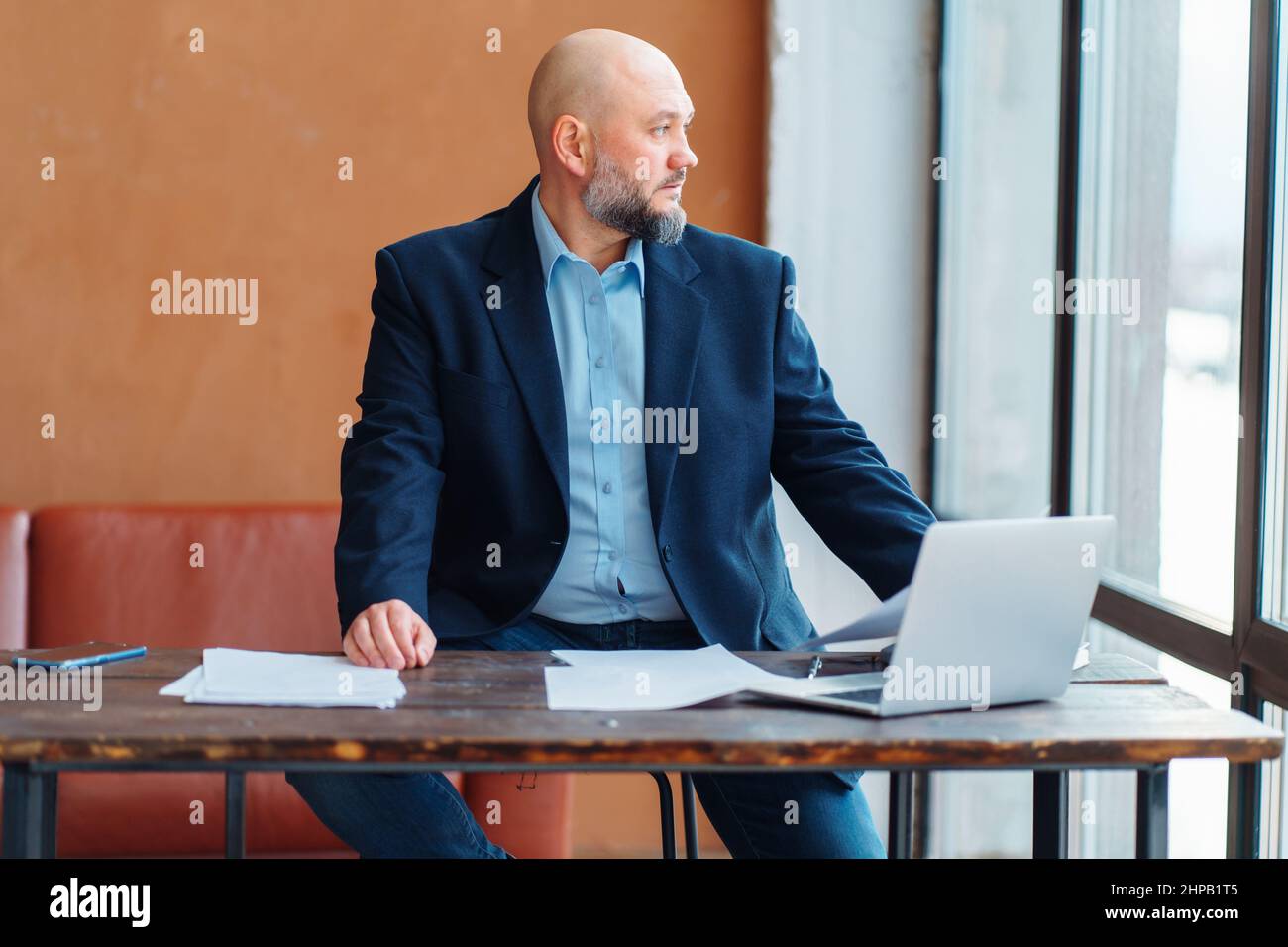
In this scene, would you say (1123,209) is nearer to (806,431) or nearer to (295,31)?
(806,431)

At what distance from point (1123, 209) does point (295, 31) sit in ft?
6.32

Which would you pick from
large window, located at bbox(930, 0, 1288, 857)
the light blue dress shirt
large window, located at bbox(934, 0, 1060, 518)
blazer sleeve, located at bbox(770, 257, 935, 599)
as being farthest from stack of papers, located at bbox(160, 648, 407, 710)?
large window, located at bbox(934, 0, 1060, 518)

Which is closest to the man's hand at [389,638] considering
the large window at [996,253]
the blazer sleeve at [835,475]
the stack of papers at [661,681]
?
the stack of papers at [661,681]

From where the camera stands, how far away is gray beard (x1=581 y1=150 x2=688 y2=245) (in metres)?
1.95

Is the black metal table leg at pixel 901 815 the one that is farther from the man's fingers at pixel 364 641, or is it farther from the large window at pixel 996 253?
the large window at pixel 996 253

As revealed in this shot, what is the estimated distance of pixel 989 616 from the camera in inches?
47.6

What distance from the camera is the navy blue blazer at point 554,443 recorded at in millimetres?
1812

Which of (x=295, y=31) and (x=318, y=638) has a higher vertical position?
(x=295, y=31)

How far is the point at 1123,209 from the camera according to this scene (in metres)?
2.20

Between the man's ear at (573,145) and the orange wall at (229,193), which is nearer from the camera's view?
the man's ear at (573,145)

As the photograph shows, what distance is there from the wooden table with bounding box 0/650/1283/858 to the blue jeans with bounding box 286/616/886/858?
0.39 meters

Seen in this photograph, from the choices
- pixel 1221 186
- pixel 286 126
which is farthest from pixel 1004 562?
pixel 286 126

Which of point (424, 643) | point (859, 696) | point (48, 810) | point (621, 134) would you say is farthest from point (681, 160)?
point (48, 810)
